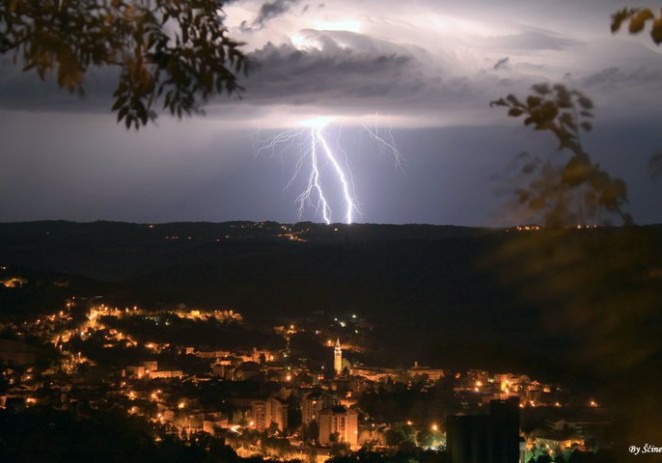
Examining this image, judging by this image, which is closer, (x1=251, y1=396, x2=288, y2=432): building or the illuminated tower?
(x1=251, y1=396, x2=288, y2=432): building

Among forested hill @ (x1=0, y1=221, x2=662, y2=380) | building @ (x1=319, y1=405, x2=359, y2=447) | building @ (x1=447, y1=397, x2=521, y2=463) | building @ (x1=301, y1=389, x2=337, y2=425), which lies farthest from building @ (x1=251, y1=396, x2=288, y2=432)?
building @ (x1=447, y1=397, x2=521, y2=463)

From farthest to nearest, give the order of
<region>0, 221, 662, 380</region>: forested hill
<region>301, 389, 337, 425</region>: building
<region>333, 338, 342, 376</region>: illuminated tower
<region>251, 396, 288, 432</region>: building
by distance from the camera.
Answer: <region>0, 221, 662, 380</region>: forested hill
<region>333, 338, 342, 376</region>: illuminated tower
<region>301, 389, 337, 425</region>: building
<region>251, 396, 288, 432</region>: building

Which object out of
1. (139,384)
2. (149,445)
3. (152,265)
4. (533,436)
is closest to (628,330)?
(533,436)

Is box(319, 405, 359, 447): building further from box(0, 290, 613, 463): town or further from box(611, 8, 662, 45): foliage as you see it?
box(611, 8, 662, 45): foliage

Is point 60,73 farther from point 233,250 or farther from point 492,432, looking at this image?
point 233,250

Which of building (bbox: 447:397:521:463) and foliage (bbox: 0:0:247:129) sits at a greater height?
foliage (bbox: 0:0:247:129)

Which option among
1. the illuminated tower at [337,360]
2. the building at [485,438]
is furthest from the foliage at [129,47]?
the illuminated tower at [337,360]
